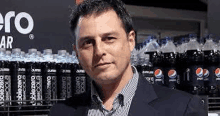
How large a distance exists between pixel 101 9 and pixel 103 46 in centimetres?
17

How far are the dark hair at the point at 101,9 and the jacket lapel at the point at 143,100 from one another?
250 mm

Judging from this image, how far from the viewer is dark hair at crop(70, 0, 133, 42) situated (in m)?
1.32

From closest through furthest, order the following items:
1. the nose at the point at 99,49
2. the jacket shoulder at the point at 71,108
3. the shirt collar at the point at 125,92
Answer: the nose at the point at 99,49 → the shirt collar at the point at 125,92 → the jacket shoulder at the point at 71,108

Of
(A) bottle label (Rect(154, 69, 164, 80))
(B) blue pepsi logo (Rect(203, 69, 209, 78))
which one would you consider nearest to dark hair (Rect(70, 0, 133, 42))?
(A) bottle label (Rect(154, 69, 164, 80))

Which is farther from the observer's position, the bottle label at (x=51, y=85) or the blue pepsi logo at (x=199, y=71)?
the blue pepsi logo at (x=199, y=71)

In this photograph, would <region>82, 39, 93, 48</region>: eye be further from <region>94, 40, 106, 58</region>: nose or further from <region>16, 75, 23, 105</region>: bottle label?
<region>16, 75, 23, 105</region>: bottle label

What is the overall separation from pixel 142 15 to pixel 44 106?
161 inches

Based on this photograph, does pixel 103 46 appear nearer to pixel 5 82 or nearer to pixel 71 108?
pixel 71 108

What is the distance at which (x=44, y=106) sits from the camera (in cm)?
196

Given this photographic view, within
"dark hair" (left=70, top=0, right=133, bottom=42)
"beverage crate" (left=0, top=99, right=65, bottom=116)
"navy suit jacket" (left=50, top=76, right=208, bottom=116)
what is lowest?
"beverage crate" (left=0, top=99, right=65, bottom=116)

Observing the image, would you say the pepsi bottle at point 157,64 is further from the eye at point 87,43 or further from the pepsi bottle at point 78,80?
the eye at point 87,43

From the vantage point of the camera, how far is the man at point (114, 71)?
1.25m

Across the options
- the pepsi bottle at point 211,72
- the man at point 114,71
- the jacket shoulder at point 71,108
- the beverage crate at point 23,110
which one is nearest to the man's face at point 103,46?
the man at point 114,71

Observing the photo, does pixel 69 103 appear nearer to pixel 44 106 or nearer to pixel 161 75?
pixel 44 106
